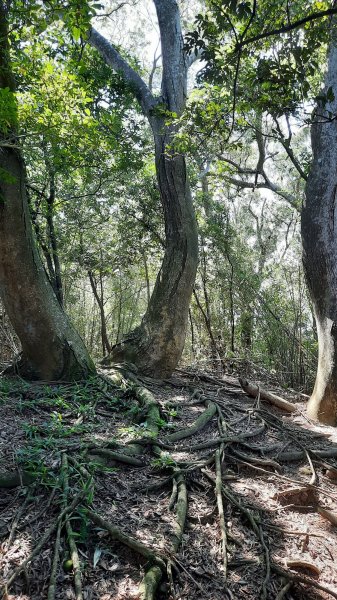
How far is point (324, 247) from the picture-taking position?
15.8ft

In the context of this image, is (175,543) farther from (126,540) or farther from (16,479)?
(16,479)

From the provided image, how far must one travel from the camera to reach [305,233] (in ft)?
16.3

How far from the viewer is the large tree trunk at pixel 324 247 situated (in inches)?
189

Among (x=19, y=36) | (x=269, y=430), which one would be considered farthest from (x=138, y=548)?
(x=19, y=36)

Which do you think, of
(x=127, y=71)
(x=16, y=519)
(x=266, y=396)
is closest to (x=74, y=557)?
(x=16, y=519)

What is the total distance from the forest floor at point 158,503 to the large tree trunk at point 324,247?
2.18ft

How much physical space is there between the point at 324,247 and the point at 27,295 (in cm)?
347

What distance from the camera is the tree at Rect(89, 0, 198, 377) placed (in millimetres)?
5742

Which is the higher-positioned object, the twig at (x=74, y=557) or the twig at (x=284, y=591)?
the twig at (x=74, y=557)

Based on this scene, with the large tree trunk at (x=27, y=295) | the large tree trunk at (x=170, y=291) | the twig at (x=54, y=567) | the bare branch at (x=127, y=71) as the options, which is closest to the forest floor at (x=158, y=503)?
the twig at (x=54, y=567)

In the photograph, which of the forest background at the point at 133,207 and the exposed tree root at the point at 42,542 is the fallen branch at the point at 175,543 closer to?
the exposed tree root at the point at 42,542

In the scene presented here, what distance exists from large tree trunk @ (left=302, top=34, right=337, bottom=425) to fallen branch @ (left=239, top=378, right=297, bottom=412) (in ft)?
0.90

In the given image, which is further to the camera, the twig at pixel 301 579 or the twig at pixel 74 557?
the twig at pixel 301 579

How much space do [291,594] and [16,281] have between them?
12.7 ft
